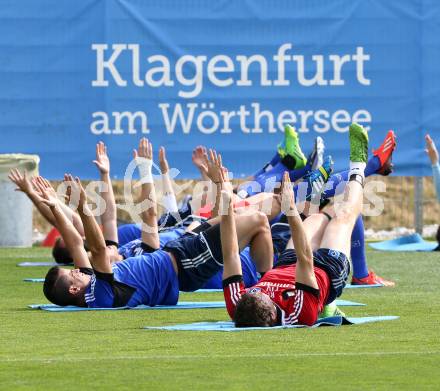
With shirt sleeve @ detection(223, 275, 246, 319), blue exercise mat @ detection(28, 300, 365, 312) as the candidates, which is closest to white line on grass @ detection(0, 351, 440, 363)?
shirt sleeve @ detection(223, 275, 246, 319)

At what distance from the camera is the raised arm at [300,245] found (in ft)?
22.2

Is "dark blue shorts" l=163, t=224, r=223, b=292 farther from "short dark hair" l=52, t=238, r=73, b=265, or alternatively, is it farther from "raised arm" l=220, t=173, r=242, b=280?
"short dark hair" l=52, t=238, r=73, b=265

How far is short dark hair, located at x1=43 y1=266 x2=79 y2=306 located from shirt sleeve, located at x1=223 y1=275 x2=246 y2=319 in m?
1.43

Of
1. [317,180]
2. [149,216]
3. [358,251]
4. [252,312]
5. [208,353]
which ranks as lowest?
[208,353]

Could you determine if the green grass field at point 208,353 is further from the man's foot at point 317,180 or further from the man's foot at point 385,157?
the man's foot at point 385,157

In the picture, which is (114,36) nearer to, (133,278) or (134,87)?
(134,87)

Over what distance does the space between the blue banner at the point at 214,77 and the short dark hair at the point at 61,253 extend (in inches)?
92.9

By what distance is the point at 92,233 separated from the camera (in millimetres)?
7727

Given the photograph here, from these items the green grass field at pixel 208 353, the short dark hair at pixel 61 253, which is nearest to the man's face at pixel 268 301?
the green grass field at pixel 208 353

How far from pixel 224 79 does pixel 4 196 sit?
295cm

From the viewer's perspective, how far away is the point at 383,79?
14758 millimetres

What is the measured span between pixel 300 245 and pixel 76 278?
1.92 meters

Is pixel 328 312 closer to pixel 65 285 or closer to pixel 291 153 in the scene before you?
pixel 65 285

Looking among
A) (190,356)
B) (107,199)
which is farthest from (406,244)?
(190,356)
